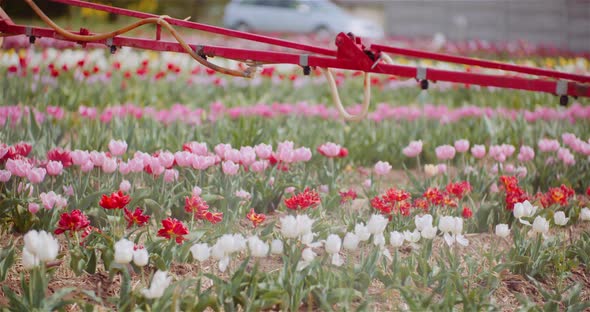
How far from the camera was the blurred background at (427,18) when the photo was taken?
18.0 meters

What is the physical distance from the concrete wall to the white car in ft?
13.8

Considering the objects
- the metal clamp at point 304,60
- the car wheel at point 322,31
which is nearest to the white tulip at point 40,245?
the metal clamp at point 304,60

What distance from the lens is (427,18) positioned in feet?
72.8

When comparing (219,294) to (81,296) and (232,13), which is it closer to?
(81,296)

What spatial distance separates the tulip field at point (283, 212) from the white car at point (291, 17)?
12257mm

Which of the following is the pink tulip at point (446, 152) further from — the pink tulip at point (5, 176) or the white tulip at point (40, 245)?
the white tulip at point (40, 245)

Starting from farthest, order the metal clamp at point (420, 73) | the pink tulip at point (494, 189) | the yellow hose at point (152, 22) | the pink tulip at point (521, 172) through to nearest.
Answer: the pink tulip at point (521, 172), the pink tulip at point (494, 189), the yellow hose at point (152, 22), the metal clamp at point (420, 73)

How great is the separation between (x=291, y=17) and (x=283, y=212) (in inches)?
599

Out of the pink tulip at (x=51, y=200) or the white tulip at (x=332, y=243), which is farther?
the pink tulip at (x=51, y=200)

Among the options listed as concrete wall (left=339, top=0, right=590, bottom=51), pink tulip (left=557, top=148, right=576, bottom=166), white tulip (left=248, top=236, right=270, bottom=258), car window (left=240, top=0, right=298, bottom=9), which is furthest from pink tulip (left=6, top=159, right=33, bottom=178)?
concrete wall (left=339, top=0, right=590, bottom=51)

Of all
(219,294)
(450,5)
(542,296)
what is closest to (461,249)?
(542,296)

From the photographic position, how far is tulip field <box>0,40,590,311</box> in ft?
7.66

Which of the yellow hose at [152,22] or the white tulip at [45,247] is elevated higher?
the yellow hose at [152,22]

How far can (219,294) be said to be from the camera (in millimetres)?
2277
